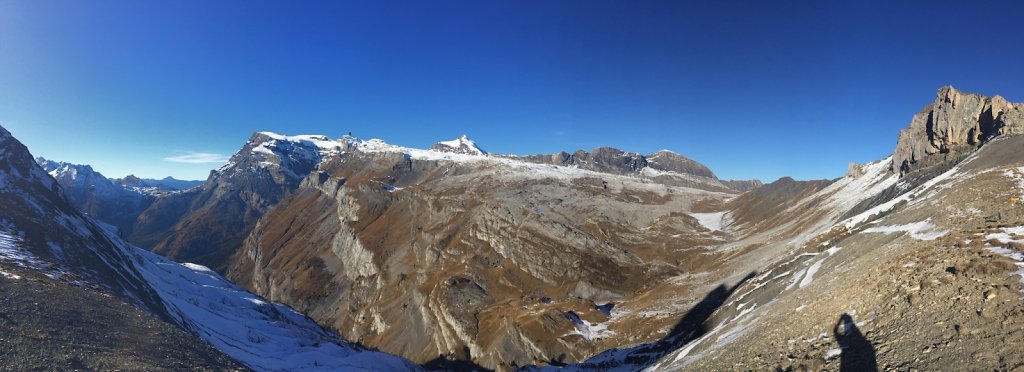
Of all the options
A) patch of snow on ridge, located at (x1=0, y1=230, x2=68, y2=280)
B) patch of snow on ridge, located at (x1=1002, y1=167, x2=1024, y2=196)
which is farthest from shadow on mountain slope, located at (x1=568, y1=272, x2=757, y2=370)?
patch of snow on ridge, located at (x1=0, y1=230, x2=68, y2=280)

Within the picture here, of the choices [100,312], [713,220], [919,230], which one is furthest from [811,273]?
[713,220]

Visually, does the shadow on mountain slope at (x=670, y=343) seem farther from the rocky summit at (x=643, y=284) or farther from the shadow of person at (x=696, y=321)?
the rocky summit at (x=643, y=284)

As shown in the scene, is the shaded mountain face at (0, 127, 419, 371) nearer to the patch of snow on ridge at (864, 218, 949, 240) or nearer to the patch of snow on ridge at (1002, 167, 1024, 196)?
the patch of snow on ridge at (864, 218, 949, 240)

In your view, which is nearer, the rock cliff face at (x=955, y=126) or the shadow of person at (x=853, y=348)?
the shadow of person at (x=853, y=348)

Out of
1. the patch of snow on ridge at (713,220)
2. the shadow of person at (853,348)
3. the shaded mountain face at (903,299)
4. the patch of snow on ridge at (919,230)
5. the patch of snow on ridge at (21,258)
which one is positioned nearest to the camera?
the shaded mountain face at (903,299)

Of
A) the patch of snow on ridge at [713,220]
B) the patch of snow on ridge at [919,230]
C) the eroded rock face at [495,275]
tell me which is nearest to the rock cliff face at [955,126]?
the patch of snow on ridge at [919,230]

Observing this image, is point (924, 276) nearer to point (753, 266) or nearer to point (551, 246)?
point (753, 266)
